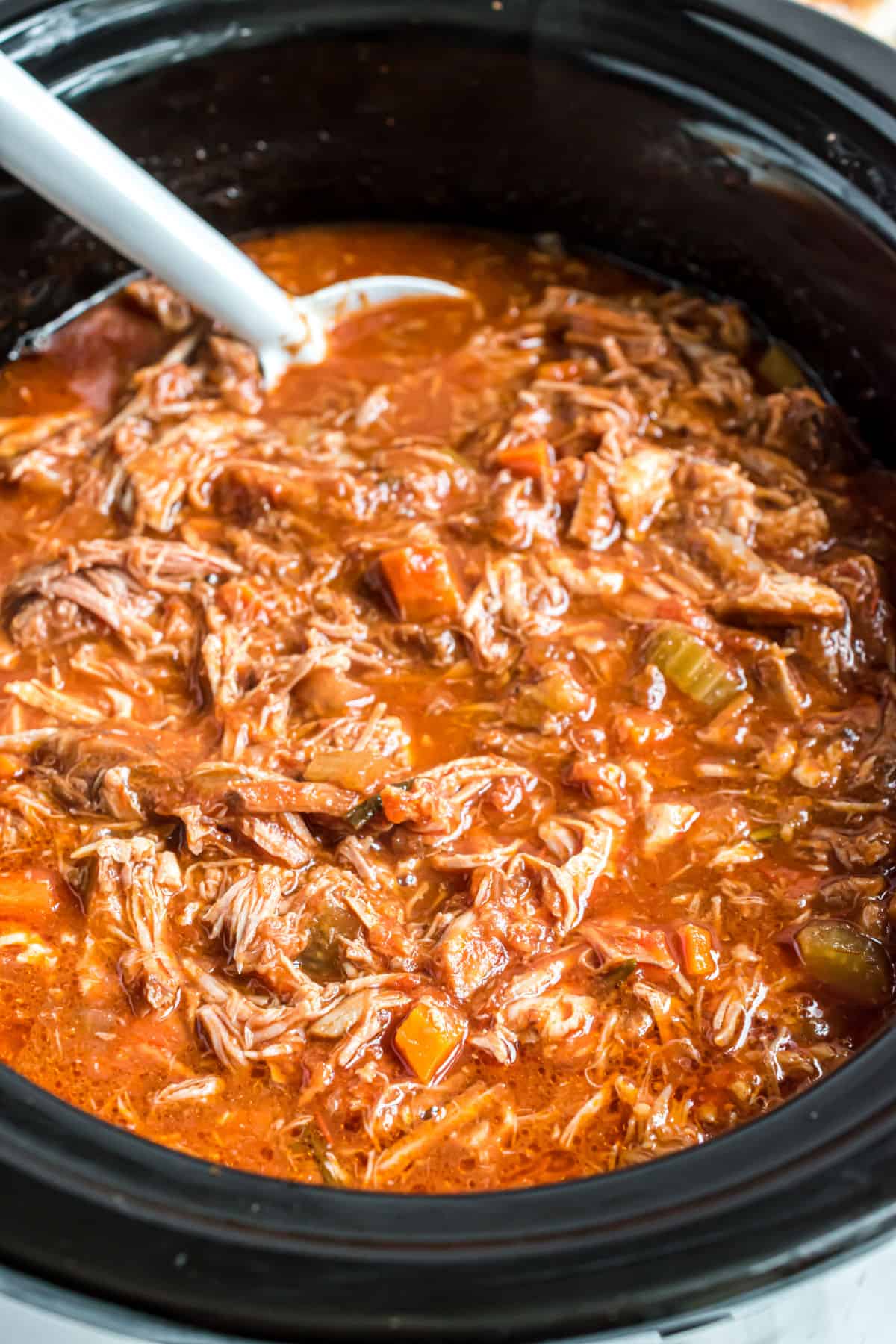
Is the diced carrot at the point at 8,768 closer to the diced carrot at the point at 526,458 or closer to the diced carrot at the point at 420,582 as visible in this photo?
the diced carrot at the point at 420,582

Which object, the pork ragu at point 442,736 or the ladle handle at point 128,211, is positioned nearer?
the pork ragu at point 442,736

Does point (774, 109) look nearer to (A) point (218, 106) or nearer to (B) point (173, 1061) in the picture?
(A) point (218, 106)

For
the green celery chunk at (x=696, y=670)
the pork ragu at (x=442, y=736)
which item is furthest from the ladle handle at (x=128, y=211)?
the green celery chunk at (x=696, y=670)

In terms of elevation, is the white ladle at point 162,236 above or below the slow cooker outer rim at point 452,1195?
above

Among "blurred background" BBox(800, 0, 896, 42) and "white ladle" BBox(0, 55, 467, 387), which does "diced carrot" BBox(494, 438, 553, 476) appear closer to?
"white ladle" BBox(0, 55, 467, 387)

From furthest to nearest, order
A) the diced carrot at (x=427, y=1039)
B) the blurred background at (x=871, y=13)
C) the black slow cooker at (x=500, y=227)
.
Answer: the blurred background at (x=871, y=13)
the diced carrot at (x=427, y=1039)
the black slow cooker at (x=500, y=227)

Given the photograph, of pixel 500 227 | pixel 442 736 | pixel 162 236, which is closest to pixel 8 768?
pixel 442 736

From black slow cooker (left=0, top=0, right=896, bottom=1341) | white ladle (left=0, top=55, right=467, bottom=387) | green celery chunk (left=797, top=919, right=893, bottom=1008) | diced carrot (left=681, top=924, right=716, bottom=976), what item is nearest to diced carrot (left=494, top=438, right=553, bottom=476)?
white ladle (left=0, top=55, right=467, bottom=387)

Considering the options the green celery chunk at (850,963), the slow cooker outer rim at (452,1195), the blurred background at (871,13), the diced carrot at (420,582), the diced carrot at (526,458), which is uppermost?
the blurred background at (871,13)
